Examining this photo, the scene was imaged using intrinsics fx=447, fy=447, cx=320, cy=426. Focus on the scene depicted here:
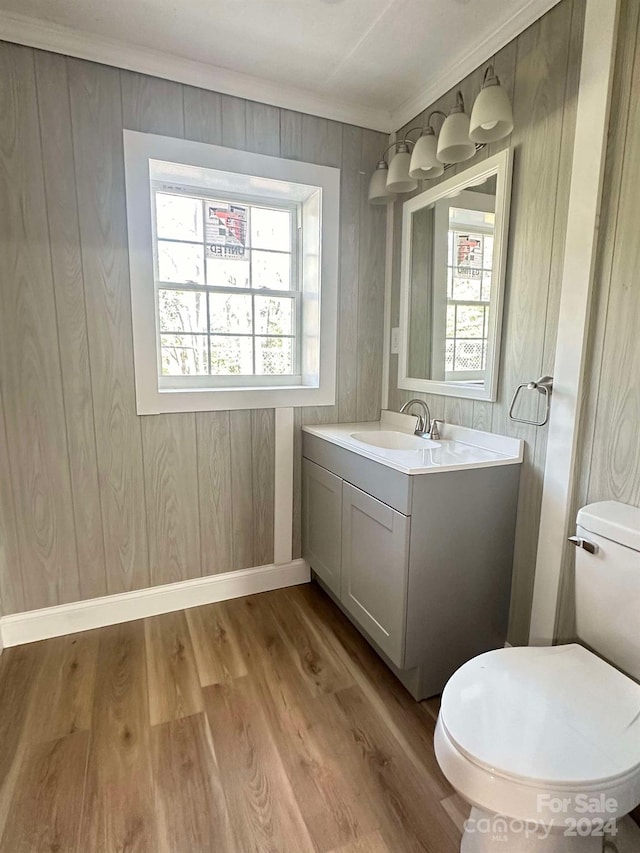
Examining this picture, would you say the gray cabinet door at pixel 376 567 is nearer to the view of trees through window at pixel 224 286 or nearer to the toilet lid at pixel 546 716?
the toilet lid at pixel 546 716

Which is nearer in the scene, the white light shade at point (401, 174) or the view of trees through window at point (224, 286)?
the white light shade at point (401, 174)

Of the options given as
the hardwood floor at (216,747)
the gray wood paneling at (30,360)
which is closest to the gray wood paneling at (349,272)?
the hardwood floor at (216,747)

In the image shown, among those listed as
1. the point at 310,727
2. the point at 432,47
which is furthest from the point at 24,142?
the point at 310,727

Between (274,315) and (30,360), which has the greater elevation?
(274,315)

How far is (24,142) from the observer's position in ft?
5.50

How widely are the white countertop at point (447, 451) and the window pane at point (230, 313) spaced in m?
0.64

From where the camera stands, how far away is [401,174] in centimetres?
194

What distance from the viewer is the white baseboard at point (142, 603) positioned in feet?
6.28

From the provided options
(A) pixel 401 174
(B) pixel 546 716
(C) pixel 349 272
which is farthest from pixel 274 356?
(B) pixel 546 716

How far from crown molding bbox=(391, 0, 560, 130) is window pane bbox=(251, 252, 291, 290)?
2.81 ft

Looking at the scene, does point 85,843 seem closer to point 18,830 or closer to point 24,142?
point 18,830

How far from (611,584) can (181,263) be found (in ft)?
6.80

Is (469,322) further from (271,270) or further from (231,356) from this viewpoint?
(231,356)

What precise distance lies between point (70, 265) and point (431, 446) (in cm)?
165
